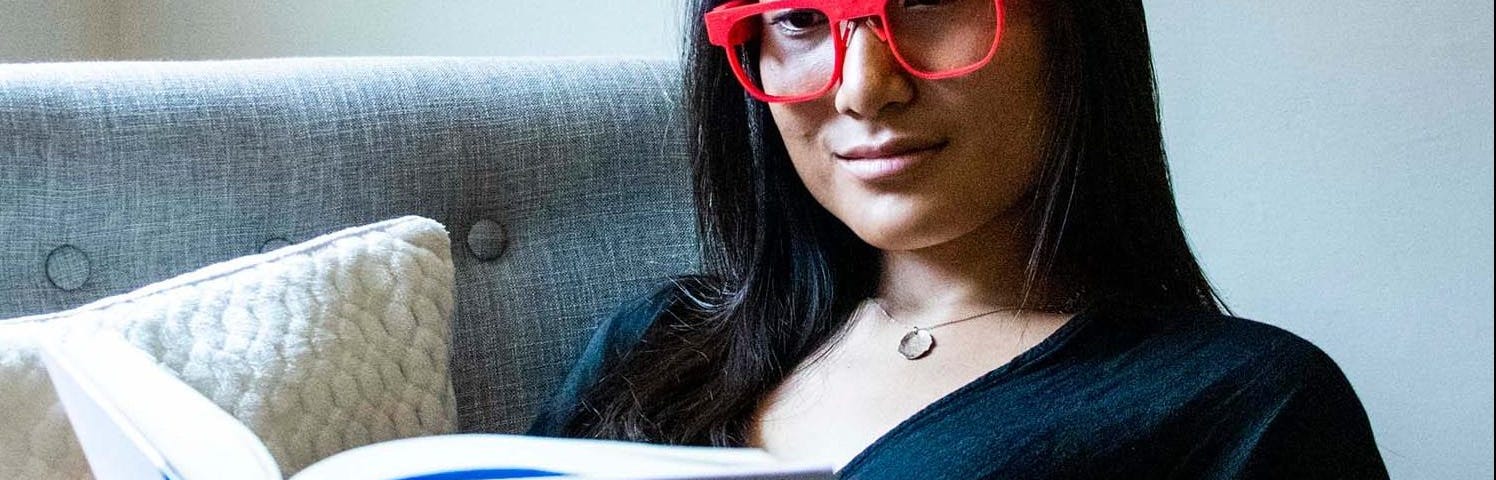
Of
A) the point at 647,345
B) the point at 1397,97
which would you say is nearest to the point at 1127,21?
the point at 647,345

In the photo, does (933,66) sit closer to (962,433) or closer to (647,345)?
(962,433)

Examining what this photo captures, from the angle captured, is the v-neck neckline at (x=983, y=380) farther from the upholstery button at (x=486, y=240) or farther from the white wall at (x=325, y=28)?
the white wall at (x=325, y=28)

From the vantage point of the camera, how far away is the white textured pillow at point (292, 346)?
845mm

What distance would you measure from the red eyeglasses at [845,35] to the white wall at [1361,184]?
0.64 metres

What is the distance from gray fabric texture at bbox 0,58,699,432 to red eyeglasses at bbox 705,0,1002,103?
0.28 m

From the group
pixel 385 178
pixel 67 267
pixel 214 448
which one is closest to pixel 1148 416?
pixel 214 448

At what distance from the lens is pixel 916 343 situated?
927mm

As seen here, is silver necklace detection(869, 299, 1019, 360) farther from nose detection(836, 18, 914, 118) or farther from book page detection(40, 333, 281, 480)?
book page detection(40, 333, 281, 480)

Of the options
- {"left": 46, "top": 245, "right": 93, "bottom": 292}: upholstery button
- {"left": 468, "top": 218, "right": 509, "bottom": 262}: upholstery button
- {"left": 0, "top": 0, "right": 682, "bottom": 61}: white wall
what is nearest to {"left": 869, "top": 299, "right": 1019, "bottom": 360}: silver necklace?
{"left": 468, "top": 218, "right": 509, "bottom": 262}: upholstery button

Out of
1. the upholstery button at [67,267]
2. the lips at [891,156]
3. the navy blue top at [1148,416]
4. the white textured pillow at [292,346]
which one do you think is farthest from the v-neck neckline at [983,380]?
the upholstery button at [67,267]

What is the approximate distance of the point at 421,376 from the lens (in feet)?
3.12

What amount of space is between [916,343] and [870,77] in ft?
0.62

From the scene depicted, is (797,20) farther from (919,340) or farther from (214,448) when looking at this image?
(214,448)

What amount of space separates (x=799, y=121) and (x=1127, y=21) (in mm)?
194
